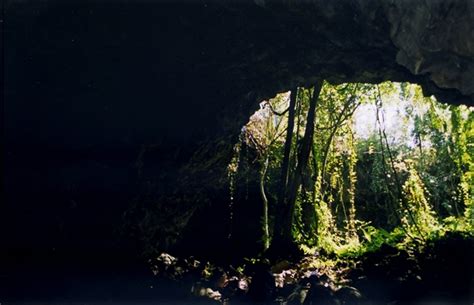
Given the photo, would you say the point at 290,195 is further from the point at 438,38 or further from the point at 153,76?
the point at 438,38

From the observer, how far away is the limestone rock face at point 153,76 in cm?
343

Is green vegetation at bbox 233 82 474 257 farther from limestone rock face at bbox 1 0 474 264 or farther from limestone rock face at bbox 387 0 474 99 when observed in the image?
limestone rock face at bbox 387 0 474 99

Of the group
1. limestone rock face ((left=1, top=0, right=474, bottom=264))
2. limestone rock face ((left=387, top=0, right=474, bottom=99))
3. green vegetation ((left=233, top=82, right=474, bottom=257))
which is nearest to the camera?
limestone rock face ((left=387, top=0, right=474, bottom=99))

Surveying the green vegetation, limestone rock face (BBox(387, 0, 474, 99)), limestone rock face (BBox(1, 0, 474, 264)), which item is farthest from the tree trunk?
limestone rock face (BBox(387, 0, 474, 99))

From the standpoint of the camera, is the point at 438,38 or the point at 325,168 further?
the point at 325,168

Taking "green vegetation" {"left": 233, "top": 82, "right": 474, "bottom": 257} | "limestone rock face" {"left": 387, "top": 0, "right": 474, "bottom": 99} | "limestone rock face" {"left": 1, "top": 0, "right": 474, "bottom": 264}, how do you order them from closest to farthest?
"limestone rock face" {"left": 387, "top": 0, "right": 474, "bottom": 99}, "limestone rock face" {"left": 1, "top": 0, "right": 474, "bottom": 264}, "green vegetation" {"left": 233, "top": 82, "right": 474, "bottom": 257}

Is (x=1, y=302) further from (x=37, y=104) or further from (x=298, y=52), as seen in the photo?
(x=298, y=52)

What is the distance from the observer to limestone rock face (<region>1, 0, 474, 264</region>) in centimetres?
343

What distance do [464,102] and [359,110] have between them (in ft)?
15.3

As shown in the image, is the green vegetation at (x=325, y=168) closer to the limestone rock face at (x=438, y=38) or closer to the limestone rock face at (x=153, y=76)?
the limestone rock face at (x=153, y=76)

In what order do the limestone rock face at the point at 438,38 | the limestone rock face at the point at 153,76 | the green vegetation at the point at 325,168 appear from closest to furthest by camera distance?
the limestone rock face at the point at 438,38 < the limestone rock face at the point at 153,76 < the green vegetation at the point at 325,168

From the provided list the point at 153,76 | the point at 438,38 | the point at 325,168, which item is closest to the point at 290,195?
the point at 325,168

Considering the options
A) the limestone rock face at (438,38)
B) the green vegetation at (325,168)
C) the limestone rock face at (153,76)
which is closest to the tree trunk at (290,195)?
the green vegetation at (325,168)

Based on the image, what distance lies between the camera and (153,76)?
4.53m
